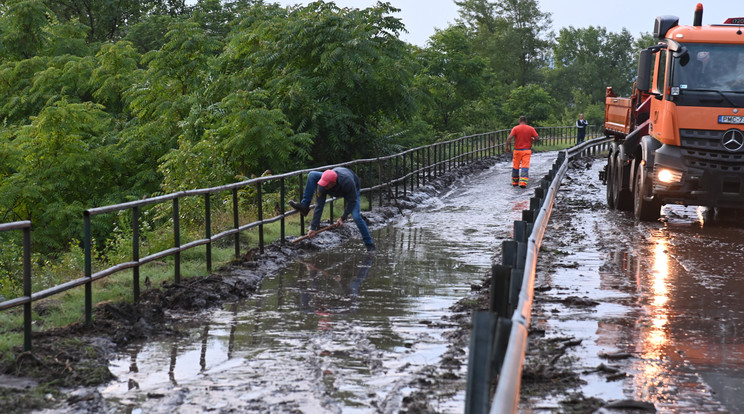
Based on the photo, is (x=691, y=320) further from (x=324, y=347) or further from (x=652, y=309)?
(x=324, y=347)

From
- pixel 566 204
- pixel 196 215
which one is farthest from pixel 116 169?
pixel 566 204

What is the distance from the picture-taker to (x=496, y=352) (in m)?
4.86

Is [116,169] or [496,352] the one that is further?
[116,169]

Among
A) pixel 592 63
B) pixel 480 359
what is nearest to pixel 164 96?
pixel 480 359

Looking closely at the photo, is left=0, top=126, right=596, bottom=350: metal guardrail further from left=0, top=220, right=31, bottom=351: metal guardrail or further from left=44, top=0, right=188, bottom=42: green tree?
left=44, top=0, right=188, bottom=42: green tree

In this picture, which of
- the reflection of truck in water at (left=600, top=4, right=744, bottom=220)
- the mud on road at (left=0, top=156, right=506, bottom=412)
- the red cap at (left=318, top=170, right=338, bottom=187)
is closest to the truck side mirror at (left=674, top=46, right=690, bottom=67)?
the reflection of truck in water at (left=600, top=4, right=744, bottom=220)

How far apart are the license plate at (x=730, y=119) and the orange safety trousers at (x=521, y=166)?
29.4 ft

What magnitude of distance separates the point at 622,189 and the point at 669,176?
3.21m

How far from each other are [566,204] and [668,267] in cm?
906

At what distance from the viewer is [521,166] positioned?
2448 cm

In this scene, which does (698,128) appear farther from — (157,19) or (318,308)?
(157,19)

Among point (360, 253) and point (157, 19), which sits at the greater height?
point (157, 19)

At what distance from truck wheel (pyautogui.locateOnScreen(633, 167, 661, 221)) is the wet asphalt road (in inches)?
7.9

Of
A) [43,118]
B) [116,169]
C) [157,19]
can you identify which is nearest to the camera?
[43,118]
